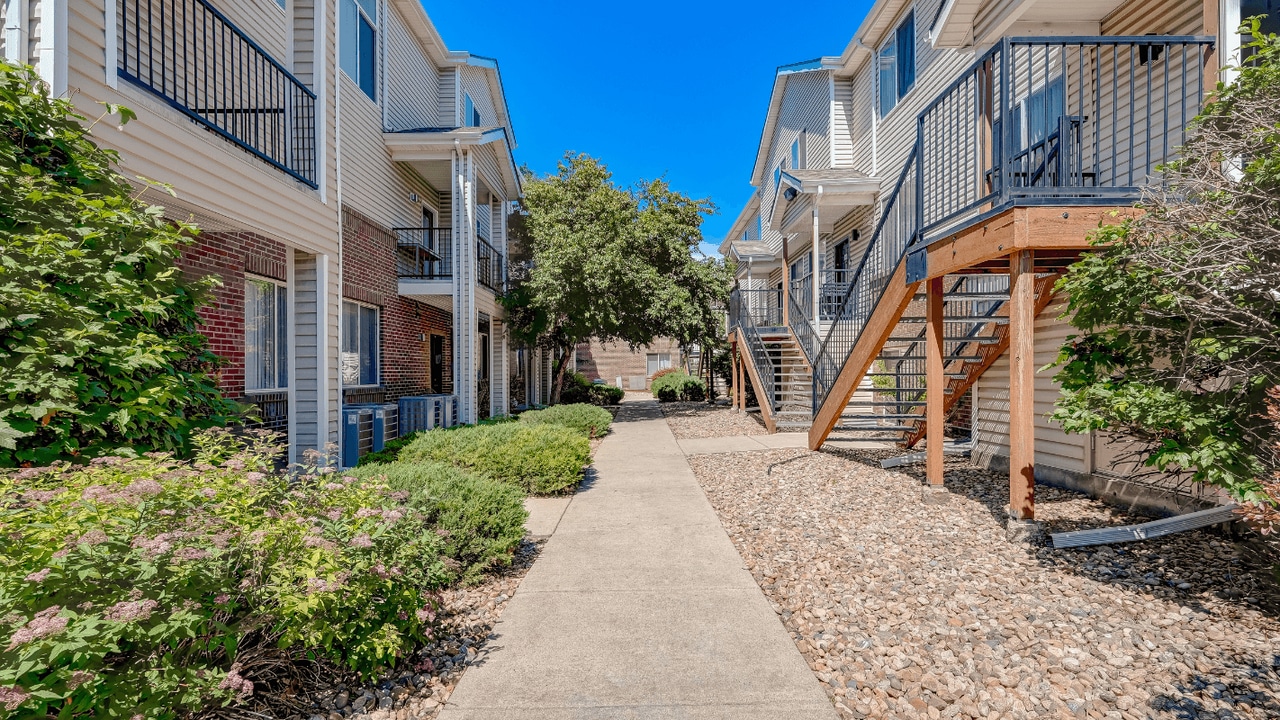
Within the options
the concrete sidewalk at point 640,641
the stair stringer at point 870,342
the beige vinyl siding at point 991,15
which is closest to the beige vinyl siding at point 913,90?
the beige vinyl siding at point 991,15

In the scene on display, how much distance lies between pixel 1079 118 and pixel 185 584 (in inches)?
234

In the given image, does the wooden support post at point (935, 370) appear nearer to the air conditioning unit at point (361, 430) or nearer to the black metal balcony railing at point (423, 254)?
the air conditioning unit at point (361, 430)

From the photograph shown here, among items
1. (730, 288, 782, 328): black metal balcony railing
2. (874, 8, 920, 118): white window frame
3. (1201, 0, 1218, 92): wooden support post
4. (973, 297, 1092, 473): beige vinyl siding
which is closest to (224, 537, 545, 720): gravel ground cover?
(973, 297, 1092, 473): beige vinyl siding

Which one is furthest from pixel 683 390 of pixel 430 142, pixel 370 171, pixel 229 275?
pixel 229 275

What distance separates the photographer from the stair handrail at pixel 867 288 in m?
6.56

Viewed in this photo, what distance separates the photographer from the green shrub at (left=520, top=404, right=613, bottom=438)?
11.7 m

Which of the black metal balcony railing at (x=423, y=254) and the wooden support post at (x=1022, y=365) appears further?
the black metal balcony railing at (x=423, y=254)

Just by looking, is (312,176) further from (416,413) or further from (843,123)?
(843,123)

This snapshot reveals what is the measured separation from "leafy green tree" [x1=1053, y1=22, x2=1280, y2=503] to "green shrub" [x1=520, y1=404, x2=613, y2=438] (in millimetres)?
8662

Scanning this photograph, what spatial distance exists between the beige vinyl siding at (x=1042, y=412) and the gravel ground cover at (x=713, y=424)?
472 centimetres

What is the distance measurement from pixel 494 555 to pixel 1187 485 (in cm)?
538

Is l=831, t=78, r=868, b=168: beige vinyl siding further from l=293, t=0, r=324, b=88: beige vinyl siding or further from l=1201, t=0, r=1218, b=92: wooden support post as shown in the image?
l=293, t=0, r=324, b=88: beige vinyl siding

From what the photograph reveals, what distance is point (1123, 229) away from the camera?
143 inches

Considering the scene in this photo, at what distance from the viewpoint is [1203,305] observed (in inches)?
123
